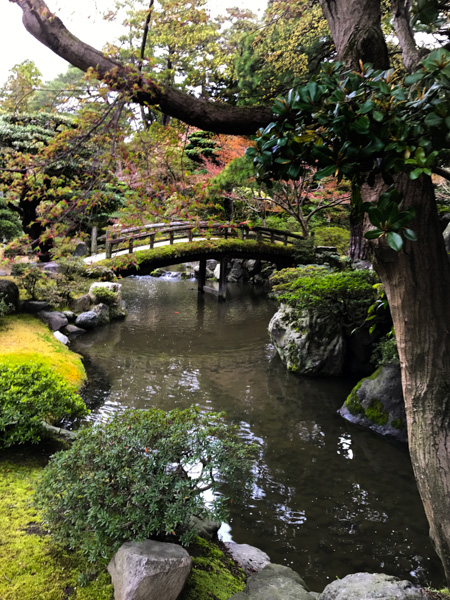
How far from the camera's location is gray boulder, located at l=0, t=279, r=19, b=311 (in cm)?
968

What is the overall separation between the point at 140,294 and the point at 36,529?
52.8ft

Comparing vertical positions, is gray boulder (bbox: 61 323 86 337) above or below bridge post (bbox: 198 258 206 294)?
below

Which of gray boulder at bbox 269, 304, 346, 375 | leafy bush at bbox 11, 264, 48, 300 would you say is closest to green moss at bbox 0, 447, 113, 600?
gray boulder at bbox 269, 304, 346, 375

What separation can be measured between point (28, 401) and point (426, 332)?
4.06m

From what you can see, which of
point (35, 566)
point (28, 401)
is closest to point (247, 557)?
point (35, 566)

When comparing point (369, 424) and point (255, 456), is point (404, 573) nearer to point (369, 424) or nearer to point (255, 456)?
point (255, 456)

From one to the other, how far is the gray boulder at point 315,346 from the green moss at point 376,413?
85.3 inches

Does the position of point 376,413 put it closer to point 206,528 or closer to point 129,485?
point 206,528

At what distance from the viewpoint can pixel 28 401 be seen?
14.3 feet

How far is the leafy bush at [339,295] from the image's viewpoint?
873cm

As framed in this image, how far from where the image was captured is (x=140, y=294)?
1892cm

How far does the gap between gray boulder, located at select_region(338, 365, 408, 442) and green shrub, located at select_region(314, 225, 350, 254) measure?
41.0 ft

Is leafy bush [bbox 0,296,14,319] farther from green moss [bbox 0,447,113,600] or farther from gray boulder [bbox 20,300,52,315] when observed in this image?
green moss [bbox 0,447,113,600]

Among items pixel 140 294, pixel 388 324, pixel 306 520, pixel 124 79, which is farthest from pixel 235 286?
pixel 124 79
